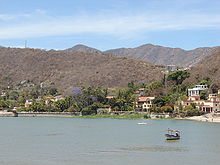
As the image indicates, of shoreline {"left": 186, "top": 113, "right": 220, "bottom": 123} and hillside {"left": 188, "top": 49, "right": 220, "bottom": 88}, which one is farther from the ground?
hillside {"left": 188, "top": 49, "right": 220, "bottom": 88}

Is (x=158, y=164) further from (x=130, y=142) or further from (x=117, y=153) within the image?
(x=130, y=142)

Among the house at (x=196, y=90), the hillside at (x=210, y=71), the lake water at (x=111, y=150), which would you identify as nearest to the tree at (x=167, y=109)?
the house at (x=196, y=90)

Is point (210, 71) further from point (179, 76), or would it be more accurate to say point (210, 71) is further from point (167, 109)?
point (167, 109)

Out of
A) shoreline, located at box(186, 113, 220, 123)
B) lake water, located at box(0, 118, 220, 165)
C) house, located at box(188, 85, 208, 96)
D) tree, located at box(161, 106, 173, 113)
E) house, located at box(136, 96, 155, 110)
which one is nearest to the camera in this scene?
lake water, located at box(0, 118, 220, 165)

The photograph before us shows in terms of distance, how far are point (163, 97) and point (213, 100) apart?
12766mm

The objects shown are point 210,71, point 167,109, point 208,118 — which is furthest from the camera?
point 210,71

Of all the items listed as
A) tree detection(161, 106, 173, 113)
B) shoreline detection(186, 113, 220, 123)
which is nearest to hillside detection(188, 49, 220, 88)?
tree detection(161, 106, 173, 113)

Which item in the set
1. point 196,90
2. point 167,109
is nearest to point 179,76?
point 196,90

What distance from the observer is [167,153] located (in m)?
37.7

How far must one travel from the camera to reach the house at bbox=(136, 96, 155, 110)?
107831 mm

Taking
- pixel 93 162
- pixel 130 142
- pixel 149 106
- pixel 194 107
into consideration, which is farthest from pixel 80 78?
pixel 93 162

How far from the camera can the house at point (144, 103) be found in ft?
354

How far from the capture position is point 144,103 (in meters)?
110

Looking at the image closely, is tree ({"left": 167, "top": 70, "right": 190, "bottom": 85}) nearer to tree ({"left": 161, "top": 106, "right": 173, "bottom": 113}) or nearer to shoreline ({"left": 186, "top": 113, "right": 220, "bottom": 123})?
tree ({"left": 161, "top": 106, "right": 173, "bottom": 113})
